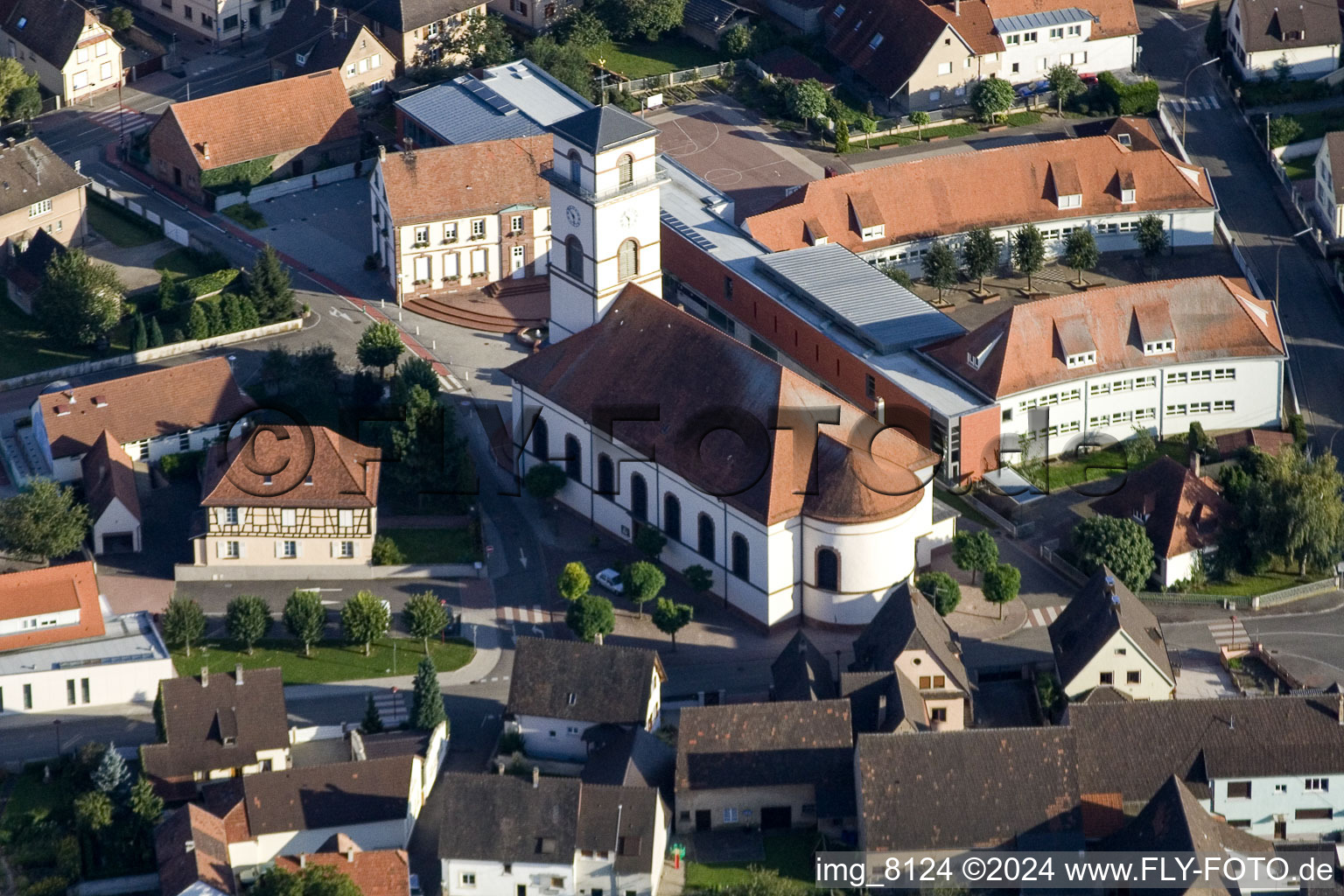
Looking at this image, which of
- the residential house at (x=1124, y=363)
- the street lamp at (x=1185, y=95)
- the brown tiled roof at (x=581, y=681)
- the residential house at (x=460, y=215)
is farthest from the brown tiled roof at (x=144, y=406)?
the street lamp at (x=1185, y=95)

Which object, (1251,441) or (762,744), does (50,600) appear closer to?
(762,744)

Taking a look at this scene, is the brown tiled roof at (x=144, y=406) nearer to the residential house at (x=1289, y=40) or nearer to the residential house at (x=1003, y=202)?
the residential house at (x=1003, y=202)

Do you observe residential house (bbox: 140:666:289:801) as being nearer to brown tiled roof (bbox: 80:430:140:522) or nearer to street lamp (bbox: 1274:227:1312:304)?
brown tiled roof (bbox: 80:430:140:522)

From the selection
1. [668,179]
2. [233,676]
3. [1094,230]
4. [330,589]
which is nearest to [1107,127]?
[1094,230]

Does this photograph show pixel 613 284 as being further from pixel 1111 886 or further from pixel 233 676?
pixel 1111 886

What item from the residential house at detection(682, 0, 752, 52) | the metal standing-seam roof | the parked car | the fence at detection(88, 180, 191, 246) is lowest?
the parked car

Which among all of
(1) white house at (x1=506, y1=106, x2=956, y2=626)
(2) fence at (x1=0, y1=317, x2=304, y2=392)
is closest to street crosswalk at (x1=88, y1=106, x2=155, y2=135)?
(2) fence at (x1=0, y1=317, x2=304, y2=392)
